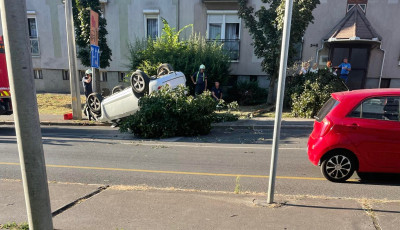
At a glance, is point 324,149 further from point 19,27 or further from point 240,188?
point 19,27

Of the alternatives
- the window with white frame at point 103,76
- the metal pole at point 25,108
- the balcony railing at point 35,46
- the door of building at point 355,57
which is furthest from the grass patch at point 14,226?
the balcony railing at point 35,46

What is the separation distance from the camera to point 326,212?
3.40 m

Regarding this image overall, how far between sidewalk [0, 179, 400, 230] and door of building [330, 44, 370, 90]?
45.3 ft

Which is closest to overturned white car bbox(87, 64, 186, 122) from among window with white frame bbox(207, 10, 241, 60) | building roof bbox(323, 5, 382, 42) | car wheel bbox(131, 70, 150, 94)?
car wheel bbox(131, 70, 150, 94)

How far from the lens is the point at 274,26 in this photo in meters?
11.9

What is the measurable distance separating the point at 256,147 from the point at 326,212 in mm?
3875

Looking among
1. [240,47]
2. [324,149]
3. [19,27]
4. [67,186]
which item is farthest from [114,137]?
[240,47]

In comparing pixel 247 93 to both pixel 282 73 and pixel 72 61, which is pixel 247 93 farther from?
pixel 282 73

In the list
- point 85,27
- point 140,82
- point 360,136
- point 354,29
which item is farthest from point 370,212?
point 85,27

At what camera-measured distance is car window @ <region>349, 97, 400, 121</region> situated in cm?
455

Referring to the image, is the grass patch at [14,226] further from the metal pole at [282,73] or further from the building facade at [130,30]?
the building facade at [130,30]

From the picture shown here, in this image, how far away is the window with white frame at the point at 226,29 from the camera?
1677 centimetres

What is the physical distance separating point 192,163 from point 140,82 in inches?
169

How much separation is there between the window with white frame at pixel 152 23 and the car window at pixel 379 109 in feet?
49.8
